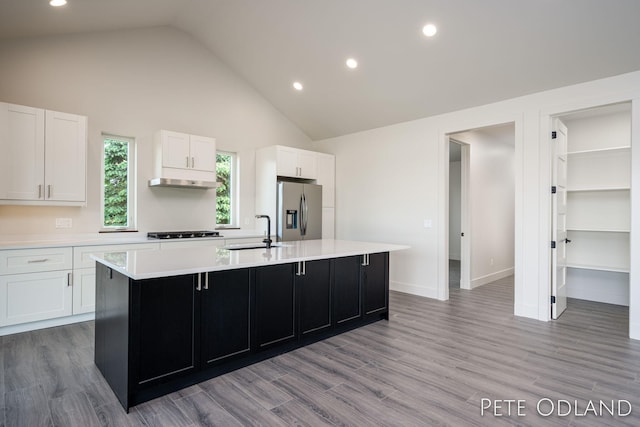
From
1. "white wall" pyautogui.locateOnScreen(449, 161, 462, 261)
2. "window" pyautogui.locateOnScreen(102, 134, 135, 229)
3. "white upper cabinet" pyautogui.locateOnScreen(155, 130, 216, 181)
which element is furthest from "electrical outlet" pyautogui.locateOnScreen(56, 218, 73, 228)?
"white wall" pyautogui.locateOnScreen(449, 161, 462, 261)

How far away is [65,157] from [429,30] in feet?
13.6

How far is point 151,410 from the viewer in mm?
2164

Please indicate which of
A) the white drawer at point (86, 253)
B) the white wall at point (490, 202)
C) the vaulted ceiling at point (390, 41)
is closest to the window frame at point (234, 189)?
the vaulted ceiling at point (390, 41)

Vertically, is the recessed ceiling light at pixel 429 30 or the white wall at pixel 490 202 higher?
the recessed ceiling light at pixel 429 30

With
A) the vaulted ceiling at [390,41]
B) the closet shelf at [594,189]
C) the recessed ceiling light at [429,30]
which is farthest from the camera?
the closet shelf at [594,189]

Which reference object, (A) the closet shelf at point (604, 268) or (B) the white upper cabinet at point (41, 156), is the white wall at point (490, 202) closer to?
(A) the closet shelf at point (604, 268)

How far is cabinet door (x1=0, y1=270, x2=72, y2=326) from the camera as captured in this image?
3.39 meters

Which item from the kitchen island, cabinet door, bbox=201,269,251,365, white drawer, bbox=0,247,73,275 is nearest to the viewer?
the kitchen island

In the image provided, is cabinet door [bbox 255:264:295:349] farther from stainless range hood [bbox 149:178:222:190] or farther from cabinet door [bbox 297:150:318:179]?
cabinet door [bbox 297:150:318:179]

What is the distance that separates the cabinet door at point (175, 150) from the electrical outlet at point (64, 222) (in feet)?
4.09

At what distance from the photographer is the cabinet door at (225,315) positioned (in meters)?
2.49

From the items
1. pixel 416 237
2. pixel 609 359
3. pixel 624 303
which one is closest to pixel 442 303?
pixel 416 237

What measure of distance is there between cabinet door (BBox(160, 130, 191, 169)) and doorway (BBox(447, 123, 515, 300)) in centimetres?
383

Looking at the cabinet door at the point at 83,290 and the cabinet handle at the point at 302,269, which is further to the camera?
the cabinet door at the point at 83,290
